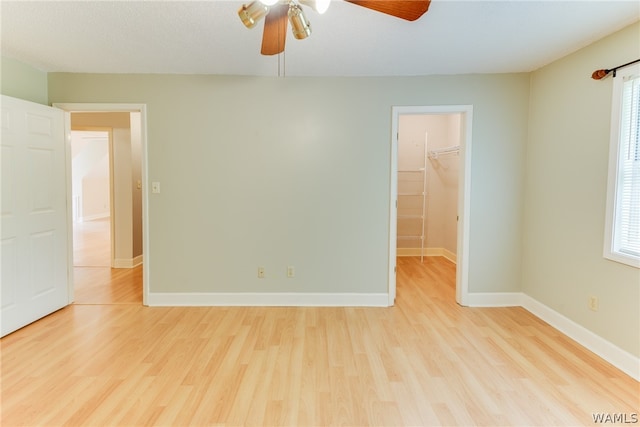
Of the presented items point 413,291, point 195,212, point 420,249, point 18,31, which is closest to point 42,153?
point 18,31

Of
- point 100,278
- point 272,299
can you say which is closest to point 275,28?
point 272,299

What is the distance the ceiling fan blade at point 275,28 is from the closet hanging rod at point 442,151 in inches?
145

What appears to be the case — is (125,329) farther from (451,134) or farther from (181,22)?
(451,134)

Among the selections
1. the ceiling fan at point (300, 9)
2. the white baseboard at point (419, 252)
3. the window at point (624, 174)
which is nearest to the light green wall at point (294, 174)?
the window at point (624, 174)

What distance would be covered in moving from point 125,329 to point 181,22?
2.52m

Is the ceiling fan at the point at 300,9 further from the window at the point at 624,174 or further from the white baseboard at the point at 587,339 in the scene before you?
the white baseboard at the point at 587,339

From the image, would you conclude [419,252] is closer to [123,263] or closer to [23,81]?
[123,263]

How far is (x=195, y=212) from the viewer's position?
3307mm

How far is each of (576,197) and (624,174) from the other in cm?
39

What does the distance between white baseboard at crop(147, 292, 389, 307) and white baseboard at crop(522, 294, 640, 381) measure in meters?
1.43

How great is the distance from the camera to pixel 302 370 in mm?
2197

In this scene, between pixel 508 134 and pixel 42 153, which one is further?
pixel 508 134

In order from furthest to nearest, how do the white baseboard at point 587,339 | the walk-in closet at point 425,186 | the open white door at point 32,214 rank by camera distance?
1. the walk-in closet at point 425,186
2. the open white door at point 32,214
3. the white baseboard at point 587,339

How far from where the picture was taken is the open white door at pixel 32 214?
2.66 m
